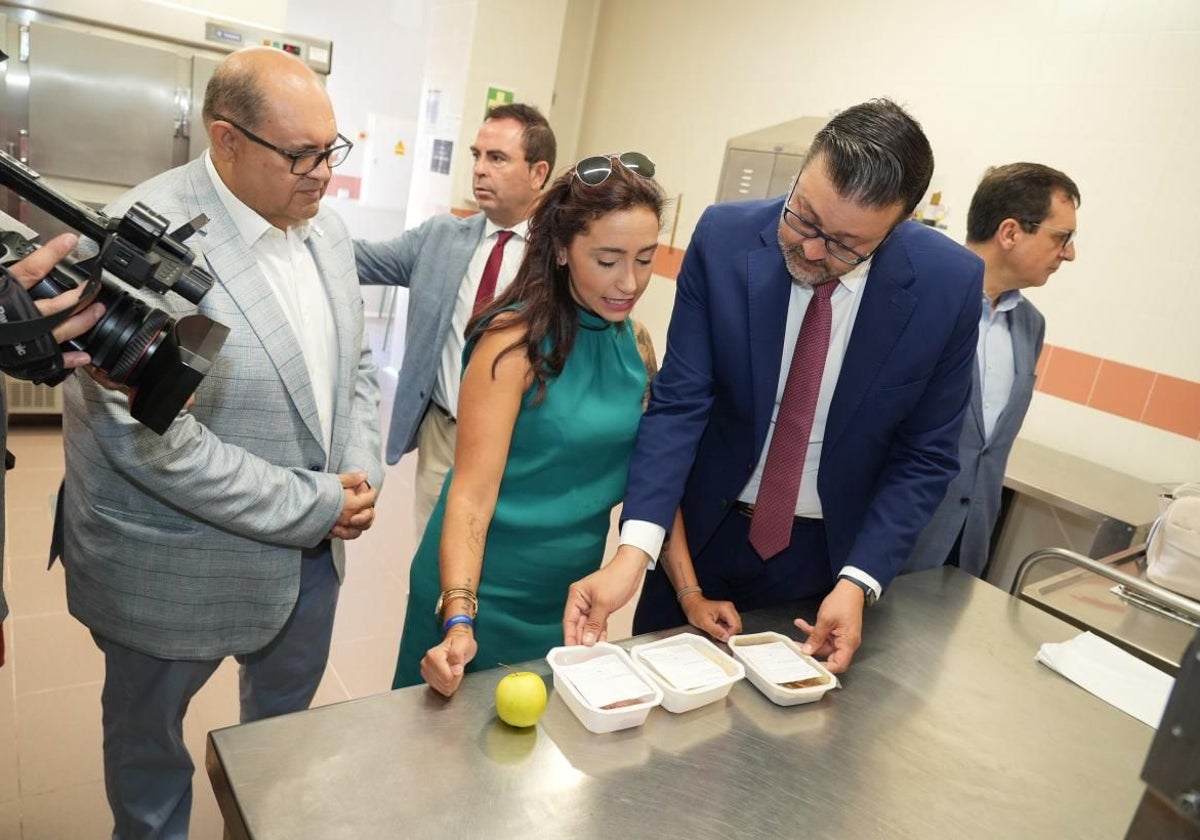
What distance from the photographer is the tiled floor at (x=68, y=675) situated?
1956mm

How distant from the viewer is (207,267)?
55.0 inches

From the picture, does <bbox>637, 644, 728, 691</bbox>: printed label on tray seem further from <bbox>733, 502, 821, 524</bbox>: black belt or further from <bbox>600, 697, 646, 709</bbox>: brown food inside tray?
<bbox>733, 502, 821, 524</bbox>: black belt

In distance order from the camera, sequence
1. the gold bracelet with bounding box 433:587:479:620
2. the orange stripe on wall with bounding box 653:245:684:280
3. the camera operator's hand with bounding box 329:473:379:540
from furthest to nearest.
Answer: the orange stripe on wall with bounding box 653:245:684:280 < the camera operator's hand with bounding box 329:473:379:540 < the gold bracelet with bounding box 433:587:479:620

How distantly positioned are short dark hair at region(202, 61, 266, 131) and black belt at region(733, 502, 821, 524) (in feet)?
3.76

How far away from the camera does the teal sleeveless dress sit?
145 cm

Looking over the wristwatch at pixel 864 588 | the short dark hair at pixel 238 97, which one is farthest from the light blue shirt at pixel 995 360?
the short dark hair at pixel 238 97

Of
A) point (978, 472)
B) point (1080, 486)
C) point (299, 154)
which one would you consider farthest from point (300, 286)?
point (1080, 486)

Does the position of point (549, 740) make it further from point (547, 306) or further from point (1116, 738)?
point (1116, 738)

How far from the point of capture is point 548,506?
1.48 m

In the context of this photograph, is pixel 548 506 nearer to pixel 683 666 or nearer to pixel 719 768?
pixel 683 666

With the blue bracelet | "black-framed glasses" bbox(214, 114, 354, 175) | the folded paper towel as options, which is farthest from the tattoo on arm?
the folded paper towel

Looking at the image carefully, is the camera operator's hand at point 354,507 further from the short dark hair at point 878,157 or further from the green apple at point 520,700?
the short dark hair at point 878,157

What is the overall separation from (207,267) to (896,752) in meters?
1.33

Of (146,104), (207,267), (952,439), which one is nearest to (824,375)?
(952,439)
